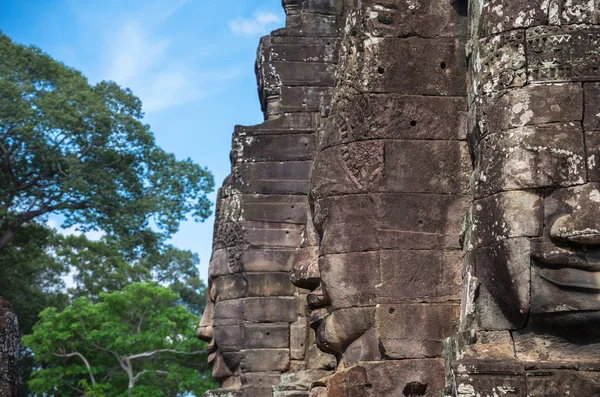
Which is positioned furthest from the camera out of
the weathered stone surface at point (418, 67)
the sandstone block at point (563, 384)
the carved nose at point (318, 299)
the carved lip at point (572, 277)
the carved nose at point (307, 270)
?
the carved nose at point (307, 270)

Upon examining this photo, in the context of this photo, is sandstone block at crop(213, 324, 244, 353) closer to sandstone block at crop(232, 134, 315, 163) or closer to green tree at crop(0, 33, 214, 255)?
sandstone block at crop(232, 134, 315, 163)

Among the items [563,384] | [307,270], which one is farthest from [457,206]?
[563,384]

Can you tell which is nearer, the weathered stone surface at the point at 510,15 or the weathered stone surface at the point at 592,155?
the weathered stone surface at the point at 592,155

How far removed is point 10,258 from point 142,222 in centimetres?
402

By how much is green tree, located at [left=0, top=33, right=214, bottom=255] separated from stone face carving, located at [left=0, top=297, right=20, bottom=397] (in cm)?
1277

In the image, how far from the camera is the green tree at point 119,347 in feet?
97.7

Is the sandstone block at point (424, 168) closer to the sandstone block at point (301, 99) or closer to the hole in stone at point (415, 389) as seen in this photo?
the hole in stone at point (415, 389)

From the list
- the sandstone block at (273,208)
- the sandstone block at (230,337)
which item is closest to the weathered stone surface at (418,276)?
the sandstone block at (273,208)

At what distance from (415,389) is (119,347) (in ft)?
68.3

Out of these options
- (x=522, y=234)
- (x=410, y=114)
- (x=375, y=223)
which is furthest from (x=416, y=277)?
(x=522, y=234)

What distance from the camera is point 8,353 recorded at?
1864 centimetres

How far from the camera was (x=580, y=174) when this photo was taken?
7.94 metres

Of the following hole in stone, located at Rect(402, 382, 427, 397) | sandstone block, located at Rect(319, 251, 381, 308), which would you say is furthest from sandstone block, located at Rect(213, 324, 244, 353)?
hole in stone, located at Rect(402, 382, 427, 397)

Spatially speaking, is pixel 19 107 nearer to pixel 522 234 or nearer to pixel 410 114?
pixel 410 114
